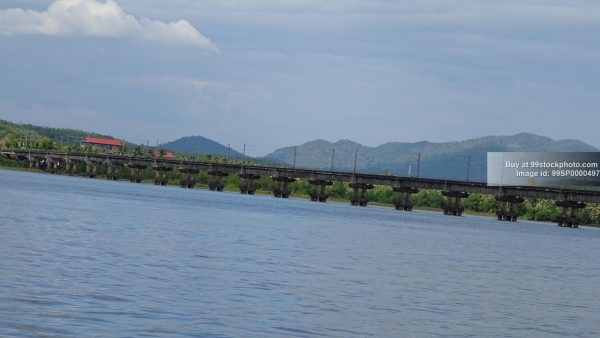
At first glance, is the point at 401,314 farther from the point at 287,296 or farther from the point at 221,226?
the point at 221,226

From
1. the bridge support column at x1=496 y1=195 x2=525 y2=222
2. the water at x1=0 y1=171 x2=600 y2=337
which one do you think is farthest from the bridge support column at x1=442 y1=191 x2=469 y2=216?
the water at x1=0 y1=171 x2=600 y2=337

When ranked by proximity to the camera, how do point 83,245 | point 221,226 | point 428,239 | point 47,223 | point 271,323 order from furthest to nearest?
point 428,239 → point 221,226 → point 47,223 → point 83,245 → point 271,323

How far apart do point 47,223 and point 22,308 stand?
3602 centimetres

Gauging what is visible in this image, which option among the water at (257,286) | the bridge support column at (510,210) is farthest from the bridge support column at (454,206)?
the water at (257,286)

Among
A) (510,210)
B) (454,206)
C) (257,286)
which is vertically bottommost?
(257,286)

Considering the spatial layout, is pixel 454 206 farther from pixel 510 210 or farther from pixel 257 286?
pixel 257 286

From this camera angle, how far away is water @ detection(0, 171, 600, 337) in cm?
2808

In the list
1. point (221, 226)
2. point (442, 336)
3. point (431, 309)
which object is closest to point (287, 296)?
point (431, 309)

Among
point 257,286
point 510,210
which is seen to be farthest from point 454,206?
point 257,286

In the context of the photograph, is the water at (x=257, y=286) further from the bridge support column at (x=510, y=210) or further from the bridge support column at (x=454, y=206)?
the bridge support column at (x=454, y=206)

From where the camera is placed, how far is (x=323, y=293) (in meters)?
37.6

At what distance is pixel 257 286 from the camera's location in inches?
1489

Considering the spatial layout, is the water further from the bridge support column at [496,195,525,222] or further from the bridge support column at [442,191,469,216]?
the bridge support column at [442,191,469,216]

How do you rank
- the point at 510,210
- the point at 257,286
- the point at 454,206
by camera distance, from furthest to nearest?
the point at 454,206 < the point at 510,210 < the point at 257,286
